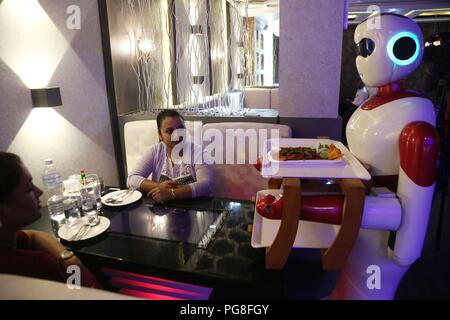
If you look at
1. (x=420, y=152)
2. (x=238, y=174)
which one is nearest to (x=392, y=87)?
(x=420, y=152)

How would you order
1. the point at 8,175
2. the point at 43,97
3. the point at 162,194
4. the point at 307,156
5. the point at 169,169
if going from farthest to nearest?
the point at 169,169, the point at 43,97, the point at 162,194, the point at 307,156, the point at 8,175

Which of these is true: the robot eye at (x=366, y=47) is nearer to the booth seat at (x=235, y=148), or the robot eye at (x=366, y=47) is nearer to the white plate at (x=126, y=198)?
the booth seat at (x=235, y=148)

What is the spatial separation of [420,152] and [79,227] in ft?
4.04

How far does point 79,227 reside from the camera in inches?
46.6

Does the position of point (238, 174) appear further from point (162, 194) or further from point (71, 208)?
point (71, 208)

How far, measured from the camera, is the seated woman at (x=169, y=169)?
153 centimetres

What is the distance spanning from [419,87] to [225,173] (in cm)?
705

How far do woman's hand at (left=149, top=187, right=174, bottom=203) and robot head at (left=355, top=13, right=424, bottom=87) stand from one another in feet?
3.26

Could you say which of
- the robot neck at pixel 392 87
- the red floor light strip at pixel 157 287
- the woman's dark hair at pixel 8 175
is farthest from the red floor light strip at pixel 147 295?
the robot neck at pixel 392 87

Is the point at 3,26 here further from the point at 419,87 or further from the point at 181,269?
the point at 419,87

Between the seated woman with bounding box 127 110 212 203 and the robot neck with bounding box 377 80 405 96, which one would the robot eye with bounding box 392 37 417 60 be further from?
the seated woman with bounding box 127 110 212 203

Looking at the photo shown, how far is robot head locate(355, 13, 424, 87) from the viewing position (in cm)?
94

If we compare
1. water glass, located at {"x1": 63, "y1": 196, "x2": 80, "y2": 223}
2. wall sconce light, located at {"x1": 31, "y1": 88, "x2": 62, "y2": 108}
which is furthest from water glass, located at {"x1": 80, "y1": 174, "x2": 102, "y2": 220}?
wall sconce light, located at {"x1": 31, "y1": 88, "x2": 62, "y2": 108}

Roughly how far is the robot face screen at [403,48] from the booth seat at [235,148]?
0.86m
